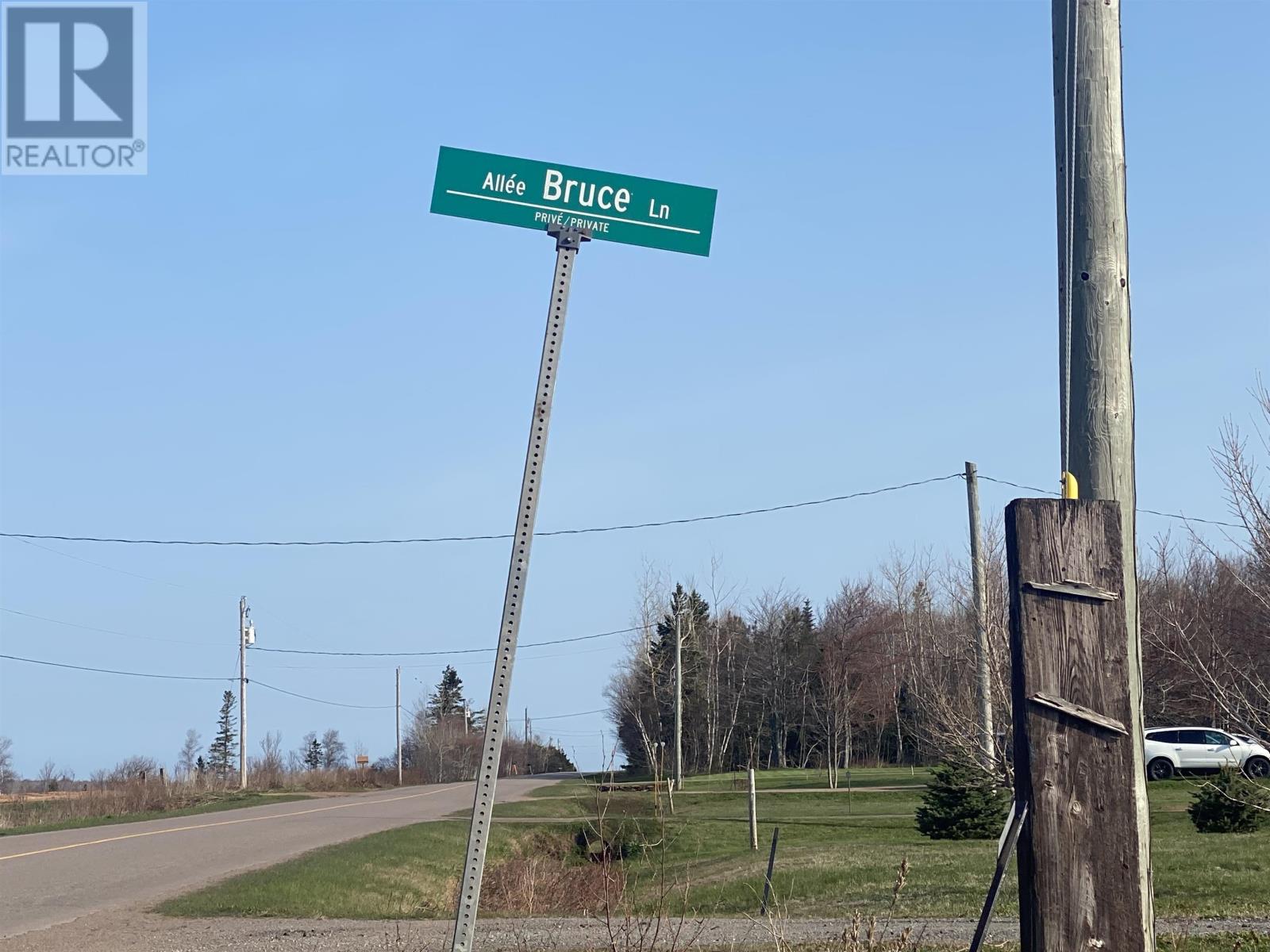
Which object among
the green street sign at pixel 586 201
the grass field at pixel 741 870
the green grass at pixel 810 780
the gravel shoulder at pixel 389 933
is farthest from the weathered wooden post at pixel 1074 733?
the green grass at pixel 810 780

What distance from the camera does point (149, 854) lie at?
1936 cm

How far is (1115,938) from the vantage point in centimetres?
368

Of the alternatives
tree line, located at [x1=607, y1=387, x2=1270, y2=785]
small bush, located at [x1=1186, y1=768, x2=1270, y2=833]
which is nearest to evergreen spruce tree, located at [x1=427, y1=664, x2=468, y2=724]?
tree line, located at [x1=607, y1=387, x2=1270, y2=785]

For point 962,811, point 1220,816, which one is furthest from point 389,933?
point 1220,816

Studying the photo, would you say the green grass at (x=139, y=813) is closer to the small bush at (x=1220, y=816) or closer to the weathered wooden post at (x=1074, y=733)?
the small bush at (x=1220, y=816)

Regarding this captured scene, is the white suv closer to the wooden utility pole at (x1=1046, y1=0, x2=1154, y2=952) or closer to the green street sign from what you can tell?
the wooden utility pole at (x1=1046, y1=0, x2=1154, y2=952)

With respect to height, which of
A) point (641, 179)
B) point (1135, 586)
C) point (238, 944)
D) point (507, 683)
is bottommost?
point (238, 944)

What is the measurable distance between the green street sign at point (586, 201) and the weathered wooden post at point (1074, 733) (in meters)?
1.35

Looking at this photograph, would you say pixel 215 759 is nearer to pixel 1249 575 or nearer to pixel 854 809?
pixel 854 809

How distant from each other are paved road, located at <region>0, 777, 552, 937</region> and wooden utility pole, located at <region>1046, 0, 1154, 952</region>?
11.1 meters

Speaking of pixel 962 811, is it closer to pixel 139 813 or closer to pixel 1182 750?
pixel 1182 750

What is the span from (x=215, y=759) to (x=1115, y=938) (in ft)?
436

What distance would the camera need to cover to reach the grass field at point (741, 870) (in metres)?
12.4

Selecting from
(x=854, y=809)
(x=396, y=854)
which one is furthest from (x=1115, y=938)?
(x=854, y=809)
